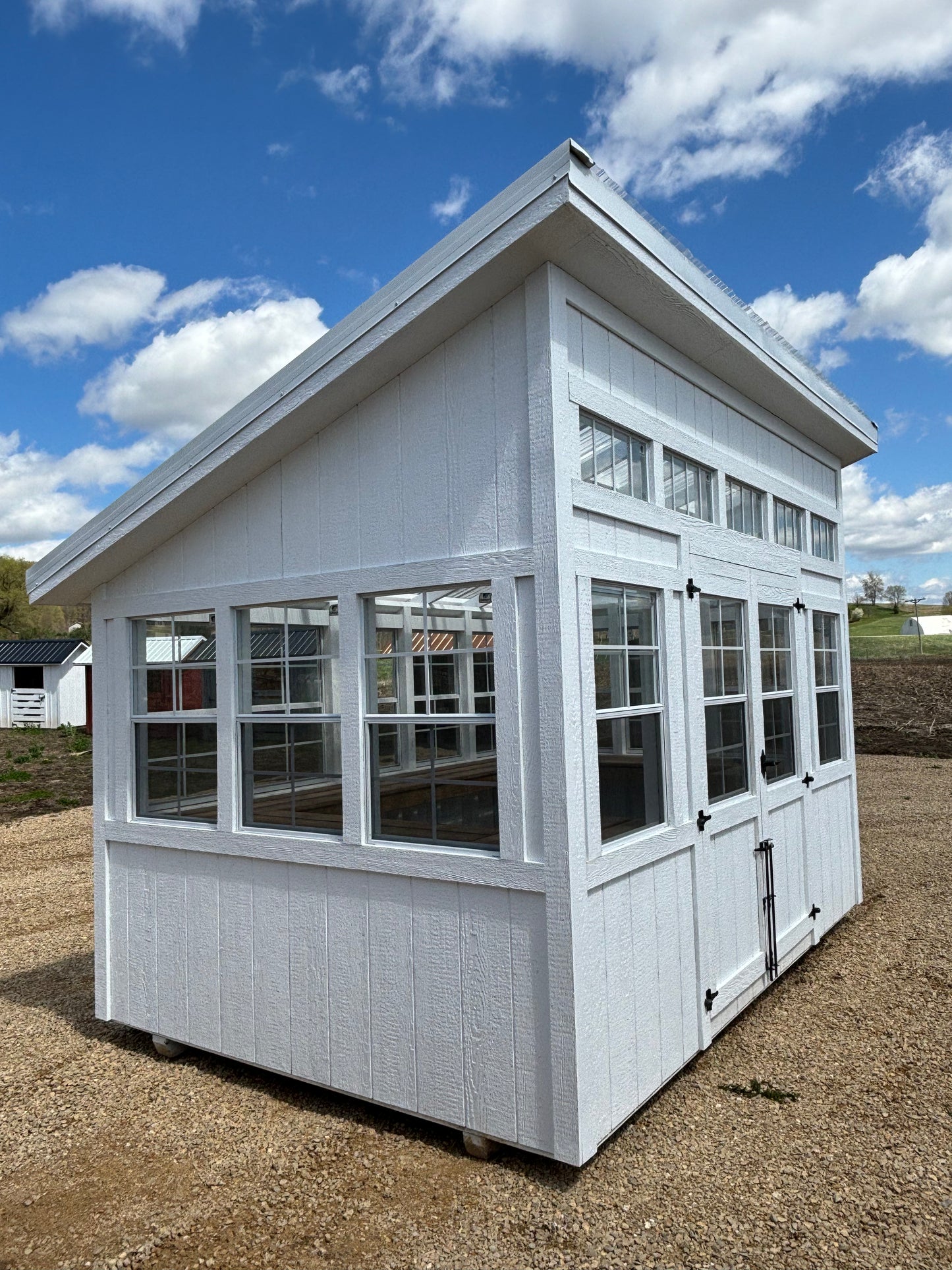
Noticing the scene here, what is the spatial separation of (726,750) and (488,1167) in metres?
2.65

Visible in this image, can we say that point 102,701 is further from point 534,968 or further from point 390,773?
point 534,968

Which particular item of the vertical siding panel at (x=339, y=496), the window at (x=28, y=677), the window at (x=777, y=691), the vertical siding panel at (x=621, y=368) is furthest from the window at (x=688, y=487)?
the window at (x=28, y=677)

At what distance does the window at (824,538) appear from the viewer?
7219 millimetres

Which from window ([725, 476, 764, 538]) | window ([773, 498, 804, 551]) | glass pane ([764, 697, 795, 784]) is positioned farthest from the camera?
window ([773, 498, 804, 551])

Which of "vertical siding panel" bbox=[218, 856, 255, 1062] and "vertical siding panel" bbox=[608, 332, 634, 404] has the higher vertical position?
"vertical siding panel" bbox=[608, 332, 634, 404]

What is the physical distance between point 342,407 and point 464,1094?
132 inches

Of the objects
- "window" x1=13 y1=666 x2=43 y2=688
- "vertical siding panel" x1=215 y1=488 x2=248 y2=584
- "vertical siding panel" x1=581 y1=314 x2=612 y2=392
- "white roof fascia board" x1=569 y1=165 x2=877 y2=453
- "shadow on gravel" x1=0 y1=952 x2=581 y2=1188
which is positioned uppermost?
"white roof fascia board" x1=569 y1=165 x2=877 y2=453

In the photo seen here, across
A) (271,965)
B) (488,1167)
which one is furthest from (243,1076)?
(488,1167)

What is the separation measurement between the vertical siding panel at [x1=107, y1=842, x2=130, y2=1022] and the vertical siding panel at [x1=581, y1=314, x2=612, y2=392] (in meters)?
3.89

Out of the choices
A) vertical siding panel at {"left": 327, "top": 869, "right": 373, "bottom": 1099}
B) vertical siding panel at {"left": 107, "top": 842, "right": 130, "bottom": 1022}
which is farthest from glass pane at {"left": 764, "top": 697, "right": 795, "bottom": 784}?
vertical siding panel at {"left": 107, "top": 842, "right": 130, "bottom": 1022}

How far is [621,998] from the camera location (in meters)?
4.00

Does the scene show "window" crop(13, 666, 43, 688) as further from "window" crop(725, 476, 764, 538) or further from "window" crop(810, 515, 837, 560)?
"window" crop(725, 476, 764, 538)

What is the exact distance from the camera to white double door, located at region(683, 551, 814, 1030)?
490cm

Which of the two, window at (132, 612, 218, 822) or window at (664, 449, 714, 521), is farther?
window at (132, 612, 218, 822)
